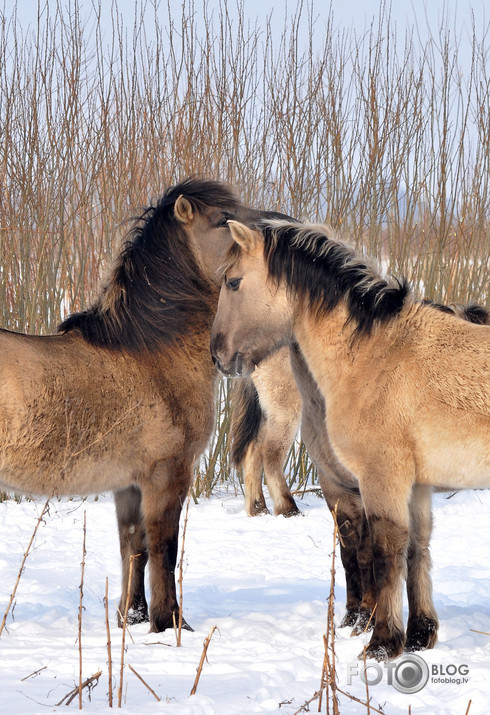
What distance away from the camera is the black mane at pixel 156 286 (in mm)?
4391

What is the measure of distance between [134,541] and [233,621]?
71cm

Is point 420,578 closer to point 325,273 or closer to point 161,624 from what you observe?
point 161,624

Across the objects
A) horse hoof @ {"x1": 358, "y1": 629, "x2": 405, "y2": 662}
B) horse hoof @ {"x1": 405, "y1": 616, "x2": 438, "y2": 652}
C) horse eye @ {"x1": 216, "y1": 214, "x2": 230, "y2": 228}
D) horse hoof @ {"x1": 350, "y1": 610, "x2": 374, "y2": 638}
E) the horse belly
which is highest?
horse eye @ {"x1": 216, "y1": 214, "x2": 230, "y2": 228}

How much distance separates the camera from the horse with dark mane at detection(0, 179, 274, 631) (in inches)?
151

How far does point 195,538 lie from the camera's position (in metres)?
6.86

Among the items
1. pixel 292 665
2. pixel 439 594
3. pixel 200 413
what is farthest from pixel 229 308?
pixel 439 594

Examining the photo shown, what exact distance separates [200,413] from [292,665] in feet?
4.74

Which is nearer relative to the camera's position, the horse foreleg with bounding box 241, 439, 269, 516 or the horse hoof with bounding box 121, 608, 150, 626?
the horse hoof with bounding box 121, 608, 150, 626

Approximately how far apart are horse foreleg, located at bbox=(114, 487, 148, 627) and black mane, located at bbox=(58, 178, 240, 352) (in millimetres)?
876

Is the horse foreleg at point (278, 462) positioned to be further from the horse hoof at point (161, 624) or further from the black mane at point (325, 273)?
the black mane at point (325, 273)

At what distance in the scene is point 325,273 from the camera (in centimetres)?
404

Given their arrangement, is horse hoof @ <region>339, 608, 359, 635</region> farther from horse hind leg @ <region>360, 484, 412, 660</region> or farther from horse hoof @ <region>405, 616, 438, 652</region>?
horse hind leg @ <region>360, 484, 412, 660</region>

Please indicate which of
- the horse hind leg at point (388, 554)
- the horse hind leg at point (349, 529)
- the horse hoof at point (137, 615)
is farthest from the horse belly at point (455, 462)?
the horse hoof at point (137, 615)

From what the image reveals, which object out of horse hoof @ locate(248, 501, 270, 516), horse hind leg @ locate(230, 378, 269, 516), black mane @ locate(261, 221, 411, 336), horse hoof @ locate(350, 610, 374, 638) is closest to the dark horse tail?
horse hind leg @ locate(230, 378, 269, 516)
